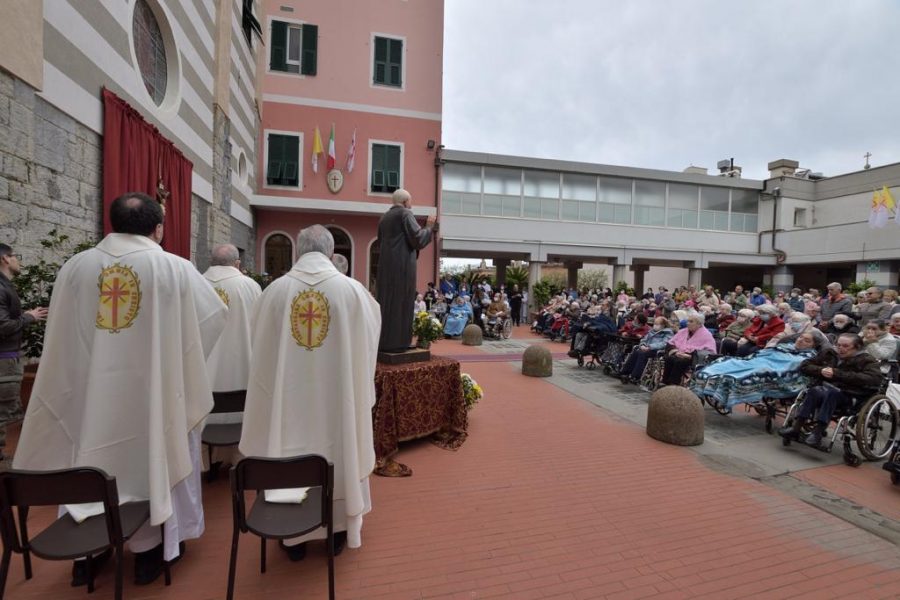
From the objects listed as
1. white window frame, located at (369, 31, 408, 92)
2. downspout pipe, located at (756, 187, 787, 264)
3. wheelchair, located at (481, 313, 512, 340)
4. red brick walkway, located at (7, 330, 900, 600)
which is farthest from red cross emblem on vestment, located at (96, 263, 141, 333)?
downspout pipe, located at (756, 187, 787, 264)

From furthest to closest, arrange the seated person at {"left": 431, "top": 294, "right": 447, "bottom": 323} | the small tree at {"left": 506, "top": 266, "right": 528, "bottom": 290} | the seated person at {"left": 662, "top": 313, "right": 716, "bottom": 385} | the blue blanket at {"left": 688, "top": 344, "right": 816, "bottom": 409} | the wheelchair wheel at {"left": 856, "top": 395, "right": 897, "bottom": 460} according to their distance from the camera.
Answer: the small tree at {"left": 506, "top": 266, "right": 528, "bottom": 290} < the seated person at {"left": 431, "top": 294, "right": 447, "bottom": 323} < the seated person at {"left": 662, "top": 313, "right": 716, "bottom": 385} < the blue blanket at {"left": 688, "top": 344, "right": 816, "bottom": 409} < the wheelchair wheel at {"left": 856, "top": 395, "right": 897, "bottom": 460}

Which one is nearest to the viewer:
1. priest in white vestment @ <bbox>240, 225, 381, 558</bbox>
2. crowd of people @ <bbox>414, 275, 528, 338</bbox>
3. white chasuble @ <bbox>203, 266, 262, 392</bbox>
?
priest in white vestment @ <bbox>240, 225, 381, 558</bbox>

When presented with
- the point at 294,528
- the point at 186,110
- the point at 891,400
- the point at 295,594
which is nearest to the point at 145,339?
the point at 294,528

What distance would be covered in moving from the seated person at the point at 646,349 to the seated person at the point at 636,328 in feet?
1.83

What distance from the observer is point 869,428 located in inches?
187

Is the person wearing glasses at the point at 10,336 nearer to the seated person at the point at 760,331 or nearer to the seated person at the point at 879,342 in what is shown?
the seated person at the point at 879,342

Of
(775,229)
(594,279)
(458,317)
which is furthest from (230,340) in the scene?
(594,279)

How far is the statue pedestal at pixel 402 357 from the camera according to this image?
4734mm

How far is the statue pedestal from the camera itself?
4.73 m

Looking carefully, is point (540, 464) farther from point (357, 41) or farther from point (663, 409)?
point (357, 41)

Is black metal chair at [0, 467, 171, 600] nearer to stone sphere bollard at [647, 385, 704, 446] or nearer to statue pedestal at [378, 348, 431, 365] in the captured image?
A: statue pedestal at [378, 348, 431, 365]

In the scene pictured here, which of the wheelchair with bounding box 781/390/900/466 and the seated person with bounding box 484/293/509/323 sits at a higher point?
the seated person with bounding box 484/293/509/323

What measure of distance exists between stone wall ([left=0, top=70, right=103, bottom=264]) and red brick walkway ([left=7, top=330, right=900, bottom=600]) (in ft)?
9.79

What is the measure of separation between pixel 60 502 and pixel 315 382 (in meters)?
1.28
